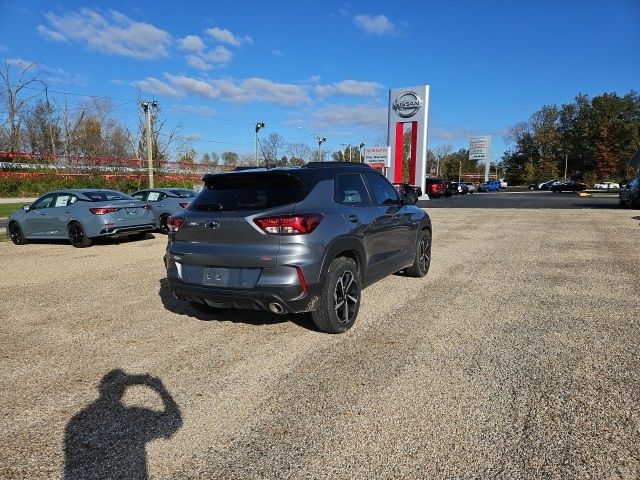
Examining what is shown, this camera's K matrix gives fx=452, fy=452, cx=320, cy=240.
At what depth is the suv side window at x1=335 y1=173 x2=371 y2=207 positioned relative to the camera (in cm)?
471

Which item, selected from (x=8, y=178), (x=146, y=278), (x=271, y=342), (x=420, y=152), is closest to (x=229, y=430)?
(x=271, y=342)

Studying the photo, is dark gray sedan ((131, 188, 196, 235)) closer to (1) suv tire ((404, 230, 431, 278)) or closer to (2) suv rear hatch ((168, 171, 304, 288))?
(1) suv tire ((404, 230, 431, 278))

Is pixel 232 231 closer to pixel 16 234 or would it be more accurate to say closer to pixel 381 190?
pixel 381 190

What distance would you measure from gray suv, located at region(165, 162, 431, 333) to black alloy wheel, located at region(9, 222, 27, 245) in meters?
9.05

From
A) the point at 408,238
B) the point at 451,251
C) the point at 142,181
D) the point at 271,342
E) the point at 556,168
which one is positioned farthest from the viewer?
the point at 556,168

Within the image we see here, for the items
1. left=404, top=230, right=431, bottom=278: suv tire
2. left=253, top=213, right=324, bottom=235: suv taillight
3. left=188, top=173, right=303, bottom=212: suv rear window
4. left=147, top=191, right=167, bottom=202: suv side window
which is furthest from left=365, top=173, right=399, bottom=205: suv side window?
left=147, top=191, right=167, bottom=202: suv side window

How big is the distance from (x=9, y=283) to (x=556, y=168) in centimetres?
9073

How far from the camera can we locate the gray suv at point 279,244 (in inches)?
157

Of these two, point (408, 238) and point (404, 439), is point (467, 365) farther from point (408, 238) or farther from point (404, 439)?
point (408, 238)

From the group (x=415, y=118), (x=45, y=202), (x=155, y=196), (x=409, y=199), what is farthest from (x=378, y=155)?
(x=409, y=199)

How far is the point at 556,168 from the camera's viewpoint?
8269 centimetres

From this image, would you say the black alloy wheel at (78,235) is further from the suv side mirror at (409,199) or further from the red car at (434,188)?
the red car at (434,188)

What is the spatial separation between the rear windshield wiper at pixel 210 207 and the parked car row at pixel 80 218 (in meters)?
5.94

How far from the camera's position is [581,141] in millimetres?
83250
